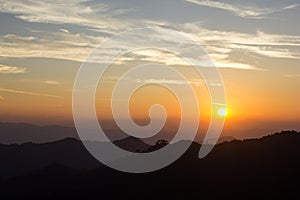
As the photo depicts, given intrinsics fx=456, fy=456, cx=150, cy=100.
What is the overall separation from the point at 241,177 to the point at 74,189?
66.9 m

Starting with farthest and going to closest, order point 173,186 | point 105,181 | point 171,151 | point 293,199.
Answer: point 171,151, point 105,181, point 173,186, point 293,199

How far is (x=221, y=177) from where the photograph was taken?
124000 mm

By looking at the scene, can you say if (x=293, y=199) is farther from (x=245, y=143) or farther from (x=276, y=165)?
(x=245, y=143)

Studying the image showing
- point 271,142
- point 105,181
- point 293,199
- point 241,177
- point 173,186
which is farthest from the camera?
point 105,181

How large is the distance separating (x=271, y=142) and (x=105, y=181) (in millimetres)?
58594

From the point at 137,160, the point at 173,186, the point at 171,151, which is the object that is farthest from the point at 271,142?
the point at 137,160

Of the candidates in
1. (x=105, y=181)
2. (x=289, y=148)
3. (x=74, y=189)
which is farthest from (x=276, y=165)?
(x=74, y=189)

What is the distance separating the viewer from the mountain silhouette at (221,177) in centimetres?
10894

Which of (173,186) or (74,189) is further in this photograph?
(74,189)

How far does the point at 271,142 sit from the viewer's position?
13650cm

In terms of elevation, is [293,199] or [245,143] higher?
[245,143]

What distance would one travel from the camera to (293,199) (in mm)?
93812

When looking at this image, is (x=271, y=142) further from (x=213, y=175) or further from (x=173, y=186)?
(x=173, y=186)

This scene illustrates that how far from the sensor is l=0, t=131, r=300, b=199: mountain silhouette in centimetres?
10894
